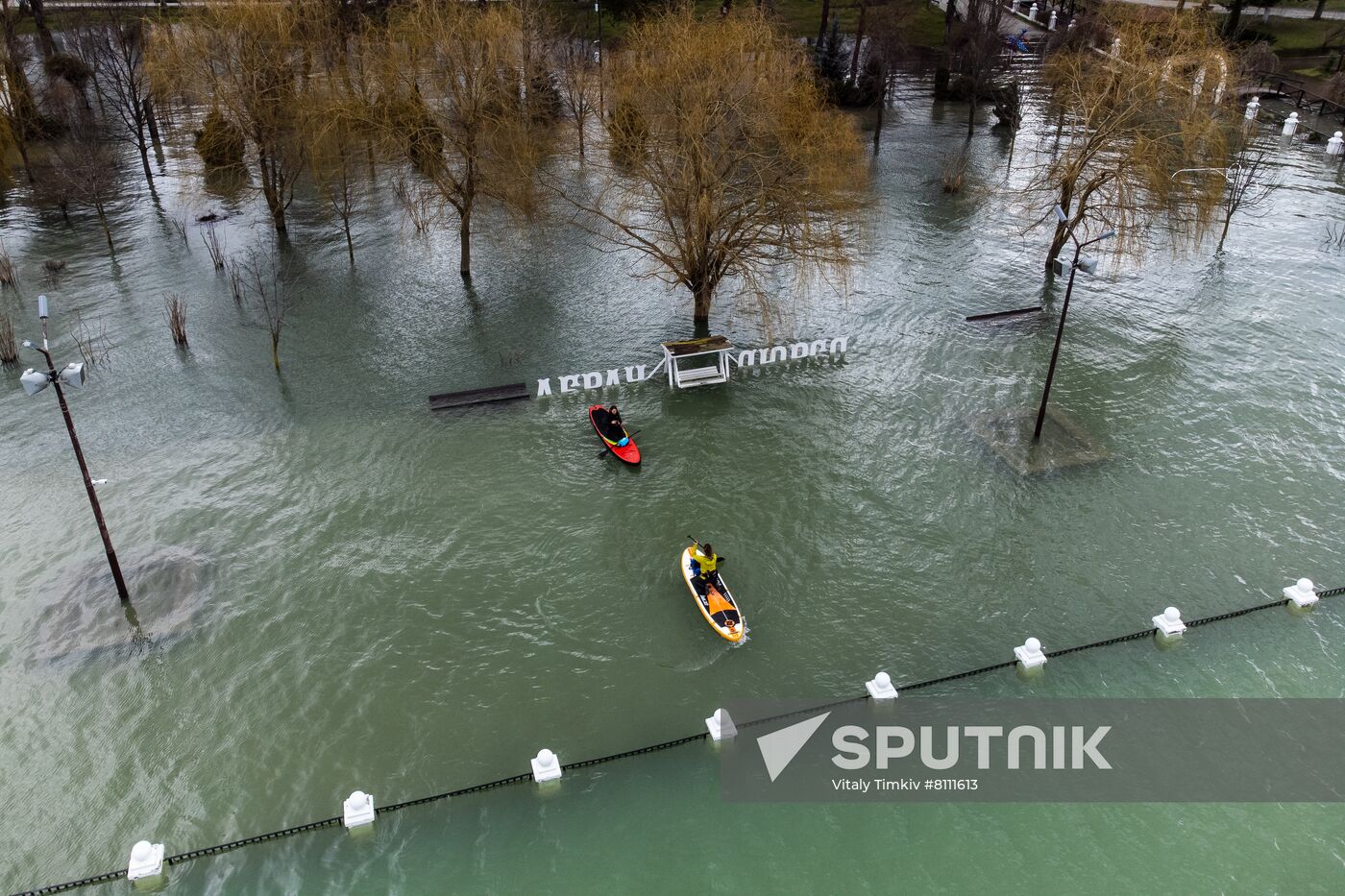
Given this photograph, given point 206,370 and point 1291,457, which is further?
point 206,370

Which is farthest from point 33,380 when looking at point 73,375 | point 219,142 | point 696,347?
point 219,142

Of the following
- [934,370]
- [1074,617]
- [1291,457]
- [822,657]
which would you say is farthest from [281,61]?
[1291,457]

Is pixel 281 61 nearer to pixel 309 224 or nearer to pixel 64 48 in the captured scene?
pixel 309 224

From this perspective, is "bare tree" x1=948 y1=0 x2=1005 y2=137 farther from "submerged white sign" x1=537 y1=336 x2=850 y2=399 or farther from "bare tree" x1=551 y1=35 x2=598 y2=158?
"submerged white sign" x1=537 y1=336 x2=850 y2=399

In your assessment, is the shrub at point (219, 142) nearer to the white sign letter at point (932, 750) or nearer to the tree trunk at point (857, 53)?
the white sign letter at point (932, 750)

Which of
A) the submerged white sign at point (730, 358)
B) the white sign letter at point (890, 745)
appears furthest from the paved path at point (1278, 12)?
the white sign letter at point (890, 745)

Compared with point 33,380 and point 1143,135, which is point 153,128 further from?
point 1143,135

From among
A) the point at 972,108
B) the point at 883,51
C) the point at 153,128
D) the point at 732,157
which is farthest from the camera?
the point at 883,51
